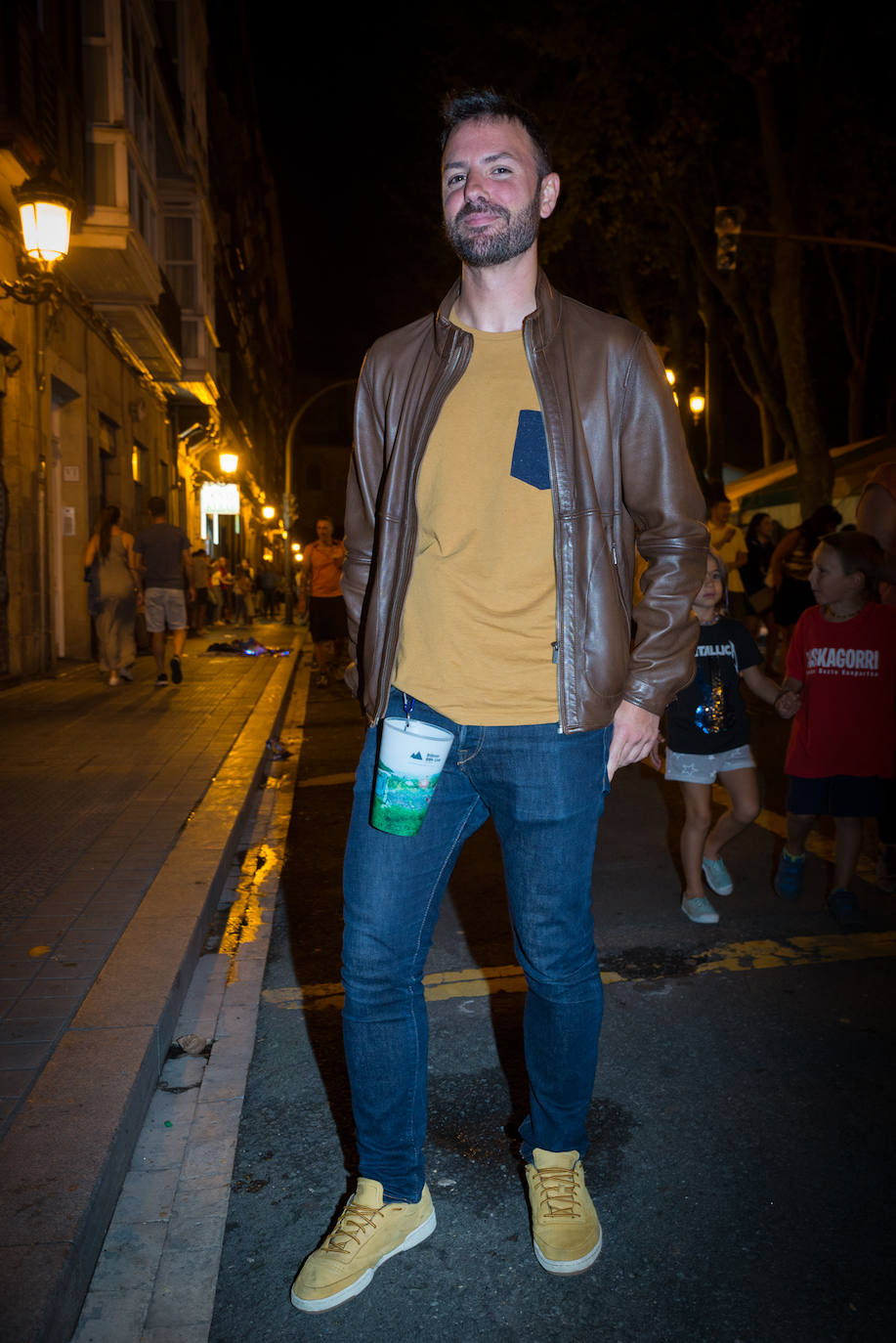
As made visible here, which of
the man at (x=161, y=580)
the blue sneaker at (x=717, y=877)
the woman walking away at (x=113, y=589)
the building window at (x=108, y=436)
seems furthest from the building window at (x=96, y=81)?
the blue sneaker at (x=717, y=877)

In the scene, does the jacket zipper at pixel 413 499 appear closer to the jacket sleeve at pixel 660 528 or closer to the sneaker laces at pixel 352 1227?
the jacket sleeve at pixel 660 528

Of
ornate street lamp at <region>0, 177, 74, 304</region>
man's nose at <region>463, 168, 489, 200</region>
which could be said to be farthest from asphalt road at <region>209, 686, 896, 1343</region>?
ornate street lamp at <region>0, 177, 74, 304</region>

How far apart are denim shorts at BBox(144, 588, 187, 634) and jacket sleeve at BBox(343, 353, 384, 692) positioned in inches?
407

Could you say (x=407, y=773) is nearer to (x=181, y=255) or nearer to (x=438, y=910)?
(x=438, y=910)

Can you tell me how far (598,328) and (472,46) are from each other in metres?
22.8

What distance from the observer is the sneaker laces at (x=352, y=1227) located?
2160 millimetres

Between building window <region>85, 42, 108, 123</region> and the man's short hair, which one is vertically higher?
building window <region>85, 42, 108, 123</region>

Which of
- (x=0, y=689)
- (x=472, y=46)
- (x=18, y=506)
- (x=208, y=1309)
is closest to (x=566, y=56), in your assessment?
(x=472, y=46)

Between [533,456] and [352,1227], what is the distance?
159cm

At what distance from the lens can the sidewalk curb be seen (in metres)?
2.00

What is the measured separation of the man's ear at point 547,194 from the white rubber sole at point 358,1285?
6.95 feet

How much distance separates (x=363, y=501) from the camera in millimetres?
2373

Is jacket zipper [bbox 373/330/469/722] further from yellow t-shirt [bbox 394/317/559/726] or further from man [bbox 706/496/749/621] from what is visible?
man [bbox 706/496/749/621]

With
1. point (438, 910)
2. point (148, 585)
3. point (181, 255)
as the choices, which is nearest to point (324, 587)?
point (148, 585)
